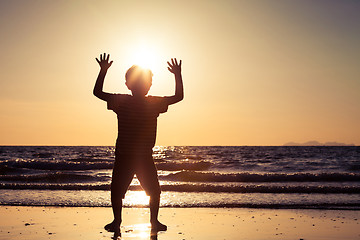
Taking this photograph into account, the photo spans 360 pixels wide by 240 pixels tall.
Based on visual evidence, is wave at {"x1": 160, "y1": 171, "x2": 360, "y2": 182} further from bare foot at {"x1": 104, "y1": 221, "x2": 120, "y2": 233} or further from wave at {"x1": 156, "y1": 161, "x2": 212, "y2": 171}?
bare foot at {"x1": 104, "y1": 221, "x2": 120, "y2": 233}

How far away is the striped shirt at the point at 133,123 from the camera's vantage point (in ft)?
17.1

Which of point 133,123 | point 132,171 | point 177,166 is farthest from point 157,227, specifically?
point 177,166

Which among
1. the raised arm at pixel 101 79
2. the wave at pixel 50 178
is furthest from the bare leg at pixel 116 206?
the wave at pixel 50 178

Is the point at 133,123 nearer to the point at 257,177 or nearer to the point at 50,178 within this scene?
the point at 257,177

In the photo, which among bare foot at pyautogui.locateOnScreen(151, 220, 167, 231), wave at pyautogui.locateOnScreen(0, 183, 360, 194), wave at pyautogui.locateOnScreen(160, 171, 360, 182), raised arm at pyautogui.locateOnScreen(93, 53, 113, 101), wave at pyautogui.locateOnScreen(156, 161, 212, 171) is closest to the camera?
raised arm at pyautogui.locateOnScreen(93, 53, 113, 101)

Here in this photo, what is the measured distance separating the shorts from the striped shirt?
11 centimetres

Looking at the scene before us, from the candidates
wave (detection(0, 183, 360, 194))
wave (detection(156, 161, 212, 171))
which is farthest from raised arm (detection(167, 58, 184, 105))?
wave (detection(156, 161, 212, 171))

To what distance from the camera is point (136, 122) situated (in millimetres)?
5207

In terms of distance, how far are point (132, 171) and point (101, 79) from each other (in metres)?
1.23

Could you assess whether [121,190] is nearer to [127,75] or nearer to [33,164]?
[127,75]

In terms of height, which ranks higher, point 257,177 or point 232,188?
point 232,188

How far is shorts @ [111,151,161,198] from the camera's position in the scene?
5.30m

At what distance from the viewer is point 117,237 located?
18.3ft

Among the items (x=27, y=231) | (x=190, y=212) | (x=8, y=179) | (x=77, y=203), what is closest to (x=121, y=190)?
(x=27, y=231)
